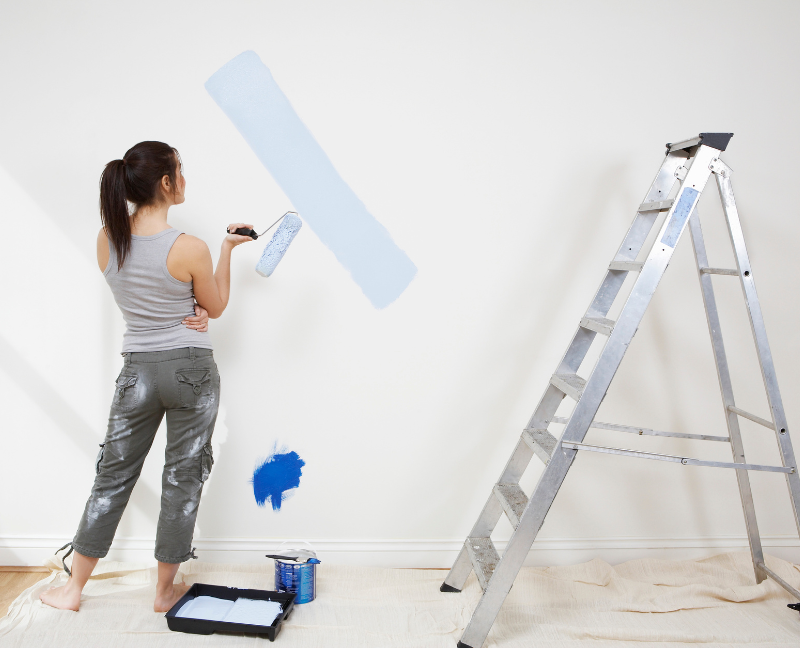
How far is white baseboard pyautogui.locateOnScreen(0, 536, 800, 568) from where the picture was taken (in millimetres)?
1909

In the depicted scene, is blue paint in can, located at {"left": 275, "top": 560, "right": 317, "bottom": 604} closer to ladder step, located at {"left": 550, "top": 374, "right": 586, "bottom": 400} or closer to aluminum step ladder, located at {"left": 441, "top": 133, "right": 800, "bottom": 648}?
aluminum step ladder, located at {"left": 441, "top": 133, "right": 800, "bottom": 648}

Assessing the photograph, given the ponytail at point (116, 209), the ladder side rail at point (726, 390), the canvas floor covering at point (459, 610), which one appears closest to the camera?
the ponytail at point (116, 209)

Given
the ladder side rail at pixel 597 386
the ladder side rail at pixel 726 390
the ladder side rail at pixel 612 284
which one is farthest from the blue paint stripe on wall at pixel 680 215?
the ladder side rail at pixel 726 390

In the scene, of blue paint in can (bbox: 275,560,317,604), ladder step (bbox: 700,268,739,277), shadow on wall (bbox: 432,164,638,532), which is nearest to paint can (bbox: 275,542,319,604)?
blue paint in can (bbox: 275,560,317,604)

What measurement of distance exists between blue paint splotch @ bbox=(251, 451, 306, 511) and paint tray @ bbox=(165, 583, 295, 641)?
12.3 inches

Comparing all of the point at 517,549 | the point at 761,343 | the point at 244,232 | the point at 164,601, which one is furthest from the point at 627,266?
the point at 164,601

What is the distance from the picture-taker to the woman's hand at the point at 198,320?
1586 mm

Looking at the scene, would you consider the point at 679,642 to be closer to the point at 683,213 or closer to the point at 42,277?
the point at 683,213

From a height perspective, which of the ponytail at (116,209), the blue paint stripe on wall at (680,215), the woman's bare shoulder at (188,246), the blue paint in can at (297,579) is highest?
the ponytail at (116,209)

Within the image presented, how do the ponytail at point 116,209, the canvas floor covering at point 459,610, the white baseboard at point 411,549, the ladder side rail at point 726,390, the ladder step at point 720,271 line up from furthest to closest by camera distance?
the white baseboard at point 411,549
the ladder side rail at point 726,390
the ladder step at point 720,271
the canvas floor covering at point 459,610
the ponytail at point 116,209

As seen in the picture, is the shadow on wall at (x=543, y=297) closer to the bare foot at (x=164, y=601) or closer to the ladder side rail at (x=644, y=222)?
the ladder side rail at (x=644, y=222)

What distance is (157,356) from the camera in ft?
5.12

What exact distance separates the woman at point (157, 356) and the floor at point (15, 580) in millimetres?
190

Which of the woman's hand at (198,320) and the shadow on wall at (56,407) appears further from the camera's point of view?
the shadow on wall at (56,407)
